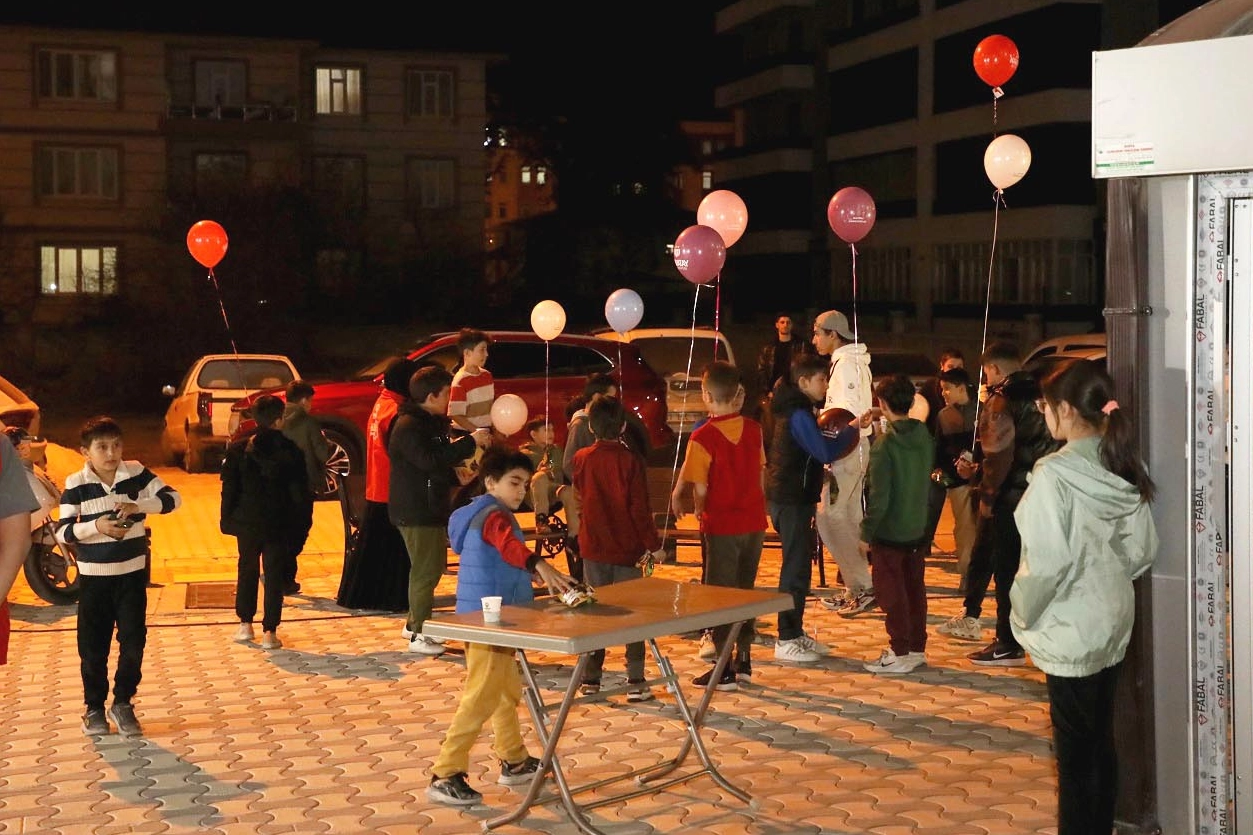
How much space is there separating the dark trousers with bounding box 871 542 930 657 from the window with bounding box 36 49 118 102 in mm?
37729

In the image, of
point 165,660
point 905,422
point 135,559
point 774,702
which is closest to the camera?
point 135,559

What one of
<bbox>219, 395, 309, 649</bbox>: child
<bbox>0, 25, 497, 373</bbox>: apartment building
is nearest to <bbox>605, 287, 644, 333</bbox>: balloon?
<bbox>219, 395, 309, 649</bbox>: child

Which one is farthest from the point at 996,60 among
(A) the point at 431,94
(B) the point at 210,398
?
(A) the point at 431,94

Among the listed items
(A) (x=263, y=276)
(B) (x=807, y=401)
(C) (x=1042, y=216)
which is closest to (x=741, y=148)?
(C) (x=1042, y=216)

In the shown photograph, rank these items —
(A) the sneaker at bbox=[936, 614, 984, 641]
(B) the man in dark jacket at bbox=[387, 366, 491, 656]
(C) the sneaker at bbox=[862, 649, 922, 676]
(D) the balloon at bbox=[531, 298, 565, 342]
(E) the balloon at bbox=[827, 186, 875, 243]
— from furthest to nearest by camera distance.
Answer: (D) the balloon at bbox=[531, 298, 565, 342] < (E) the balloon at bbox=[827, 186, 875, 243] < (A) the sneaker at bbox=[936, 614, 984, 641] < (B) the man in dark jacket at bbox=[387, 366, 491, 656] < (C) the sneaker at bbox=[862, 649, 922, 676]

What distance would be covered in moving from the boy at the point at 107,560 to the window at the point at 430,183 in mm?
37879

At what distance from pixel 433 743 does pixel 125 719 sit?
1593 mm

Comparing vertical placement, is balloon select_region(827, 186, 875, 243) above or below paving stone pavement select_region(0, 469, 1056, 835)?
above

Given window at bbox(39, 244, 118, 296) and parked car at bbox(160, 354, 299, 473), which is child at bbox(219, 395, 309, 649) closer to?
parked car at bbox(160, 354, 299, 473)

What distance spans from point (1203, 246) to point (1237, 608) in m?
1.29

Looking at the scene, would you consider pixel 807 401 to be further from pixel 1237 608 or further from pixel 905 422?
pixel 1237 608

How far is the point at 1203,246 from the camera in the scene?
207 inches

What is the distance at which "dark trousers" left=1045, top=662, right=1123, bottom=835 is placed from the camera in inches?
201

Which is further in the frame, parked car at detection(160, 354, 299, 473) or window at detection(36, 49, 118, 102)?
window at detection(36, 49, 118, 102)
